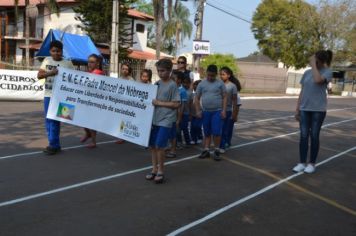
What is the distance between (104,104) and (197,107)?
168 cm

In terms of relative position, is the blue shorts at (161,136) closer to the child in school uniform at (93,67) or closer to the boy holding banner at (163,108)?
the boy holding banner at (163,108)

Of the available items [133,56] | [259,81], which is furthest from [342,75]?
[133,56]

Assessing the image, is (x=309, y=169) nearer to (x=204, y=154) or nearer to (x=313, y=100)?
(x=313, y=100)

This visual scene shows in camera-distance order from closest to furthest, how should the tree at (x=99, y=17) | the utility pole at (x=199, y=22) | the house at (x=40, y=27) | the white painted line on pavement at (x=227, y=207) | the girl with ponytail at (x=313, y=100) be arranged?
the white painted line on pavement at (x=227, y=207)
the girl with ponytail at (x=313, y=100)
the utility pole at (x=199, y=22)
the tree at (x=99, y=17)
the house at (x=40, y=27)

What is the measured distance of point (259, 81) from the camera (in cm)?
5222

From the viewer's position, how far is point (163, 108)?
6.71 m

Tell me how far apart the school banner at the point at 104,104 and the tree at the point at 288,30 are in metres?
52.8

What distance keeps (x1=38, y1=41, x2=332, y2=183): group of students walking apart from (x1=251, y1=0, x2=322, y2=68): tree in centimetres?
5096

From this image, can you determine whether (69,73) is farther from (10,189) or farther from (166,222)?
(166,222)

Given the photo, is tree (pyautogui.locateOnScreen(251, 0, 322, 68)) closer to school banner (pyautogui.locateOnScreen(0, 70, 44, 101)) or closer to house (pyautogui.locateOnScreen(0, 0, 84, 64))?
house (pyautogui.locateOnScreen(0, 0, 84, 64))

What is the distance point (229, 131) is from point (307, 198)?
3723 mm

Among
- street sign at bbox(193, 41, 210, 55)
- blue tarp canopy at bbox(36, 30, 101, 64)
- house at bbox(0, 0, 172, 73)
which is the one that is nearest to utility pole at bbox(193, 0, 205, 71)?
street sign at bbox(193, 41, 210, 55)

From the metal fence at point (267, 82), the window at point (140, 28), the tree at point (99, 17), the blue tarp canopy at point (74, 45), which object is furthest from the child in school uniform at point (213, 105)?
the metal fence at point (267, 82)

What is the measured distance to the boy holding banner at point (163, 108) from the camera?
21.7 feet
